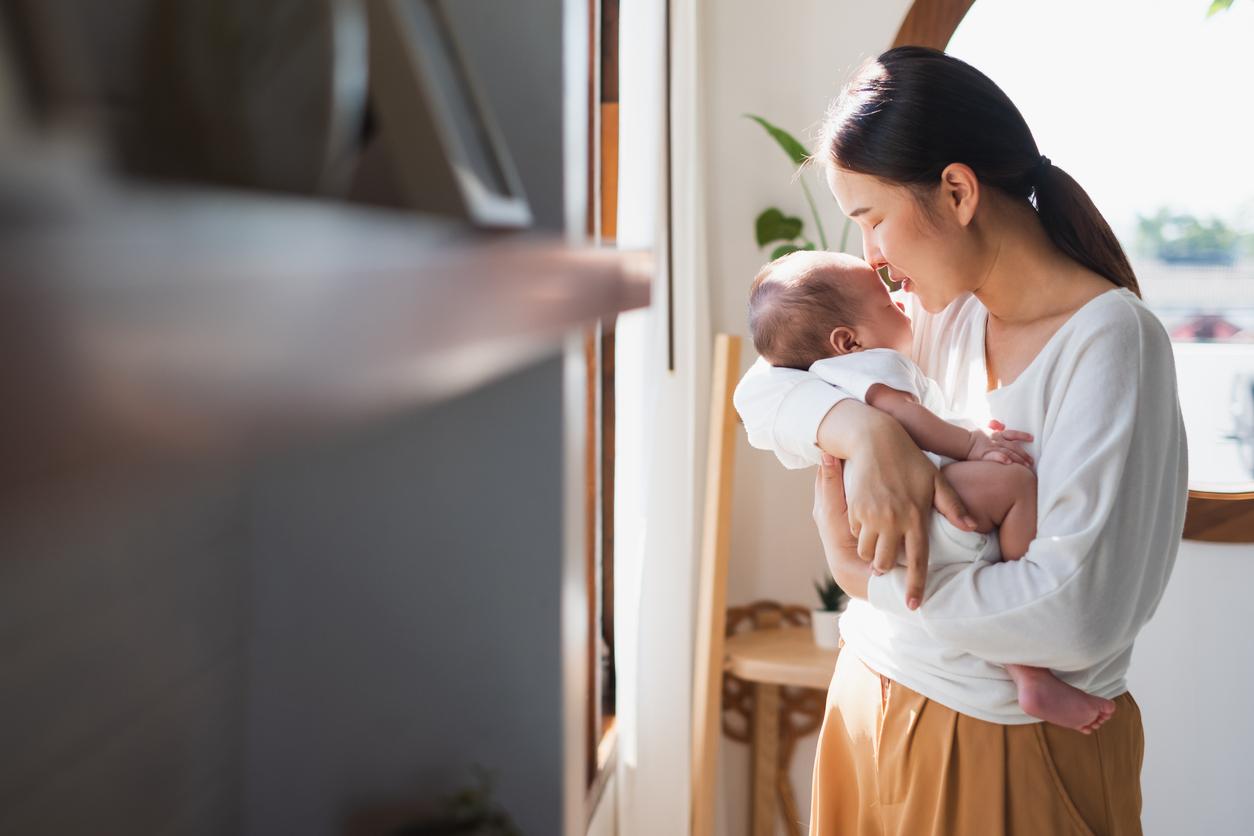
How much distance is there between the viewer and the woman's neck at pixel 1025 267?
131 cm

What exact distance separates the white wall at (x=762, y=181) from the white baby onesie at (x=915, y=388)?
4.21ft

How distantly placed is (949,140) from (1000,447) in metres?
0.40

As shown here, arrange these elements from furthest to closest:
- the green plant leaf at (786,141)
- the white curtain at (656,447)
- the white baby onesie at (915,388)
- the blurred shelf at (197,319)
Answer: the green plant leaf at (786,141)
the white curtain at (656,447)
the white baby onesie at (915,388)
the blurred shelf at (197,319)

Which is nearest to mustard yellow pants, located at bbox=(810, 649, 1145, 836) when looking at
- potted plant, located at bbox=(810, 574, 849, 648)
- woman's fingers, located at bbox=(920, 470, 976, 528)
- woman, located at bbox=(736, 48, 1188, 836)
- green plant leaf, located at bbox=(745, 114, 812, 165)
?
woman, located at bbox=(736, 48, 1188, 836)

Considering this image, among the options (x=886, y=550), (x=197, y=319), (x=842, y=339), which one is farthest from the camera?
(x=842, y=339)

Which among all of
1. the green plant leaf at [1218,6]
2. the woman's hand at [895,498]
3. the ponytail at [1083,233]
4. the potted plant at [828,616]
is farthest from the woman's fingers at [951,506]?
the green plant leaf at [1218,6]

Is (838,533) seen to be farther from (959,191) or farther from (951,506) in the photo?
(959,191)

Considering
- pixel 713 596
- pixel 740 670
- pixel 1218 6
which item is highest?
pixel 1218 6

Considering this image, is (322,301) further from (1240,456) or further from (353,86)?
(1240,456)

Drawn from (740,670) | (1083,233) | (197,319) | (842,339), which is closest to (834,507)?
(842,339)

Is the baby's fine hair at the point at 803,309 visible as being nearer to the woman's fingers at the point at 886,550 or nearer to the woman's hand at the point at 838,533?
the woman's hand at the point at 838,533

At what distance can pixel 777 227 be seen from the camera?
258 centimetres

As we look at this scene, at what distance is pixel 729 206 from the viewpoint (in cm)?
270

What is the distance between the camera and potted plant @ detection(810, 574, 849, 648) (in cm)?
250
